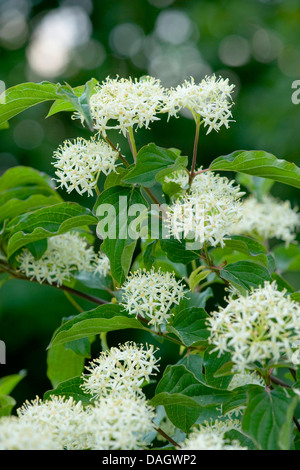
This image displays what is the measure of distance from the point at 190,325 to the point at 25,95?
0.54 metres

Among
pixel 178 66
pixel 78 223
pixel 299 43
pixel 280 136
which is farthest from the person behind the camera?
Answer: pixel 178 66

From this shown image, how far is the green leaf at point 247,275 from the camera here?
1.04 meters

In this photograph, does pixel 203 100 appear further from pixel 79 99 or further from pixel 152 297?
pixel 152 297

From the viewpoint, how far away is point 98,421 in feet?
2.67

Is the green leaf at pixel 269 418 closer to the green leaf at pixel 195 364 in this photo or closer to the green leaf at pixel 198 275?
the green leaf at pixel 195 364

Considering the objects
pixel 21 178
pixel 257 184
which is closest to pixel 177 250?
pixel 21 178

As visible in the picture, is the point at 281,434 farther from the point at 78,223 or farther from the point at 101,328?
the point at 78,223

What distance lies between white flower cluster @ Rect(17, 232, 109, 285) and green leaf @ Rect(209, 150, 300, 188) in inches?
17.0

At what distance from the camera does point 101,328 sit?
0.99 meters

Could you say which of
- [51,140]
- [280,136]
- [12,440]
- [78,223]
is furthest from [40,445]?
[51,140]

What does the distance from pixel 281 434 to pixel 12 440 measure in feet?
1.18

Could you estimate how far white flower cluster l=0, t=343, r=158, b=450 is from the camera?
75cm

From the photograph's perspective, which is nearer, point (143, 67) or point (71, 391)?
point (71, 391)

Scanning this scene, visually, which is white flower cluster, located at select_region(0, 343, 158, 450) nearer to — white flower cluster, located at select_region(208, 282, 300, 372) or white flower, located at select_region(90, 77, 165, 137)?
white flower cluster, located at select_region(208, 282, 300, 372)
